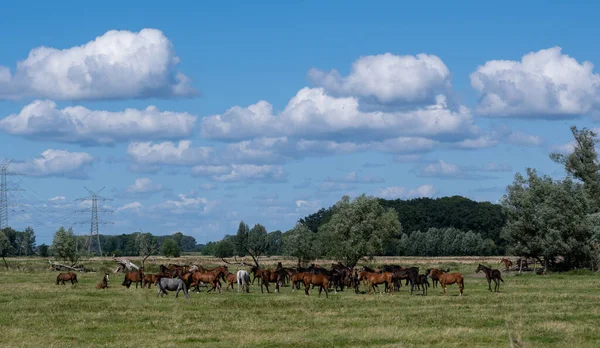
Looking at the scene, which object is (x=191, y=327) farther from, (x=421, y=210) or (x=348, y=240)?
(x=421, y=210)

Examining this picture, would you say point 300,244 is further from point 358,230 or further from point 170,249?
point 170,249

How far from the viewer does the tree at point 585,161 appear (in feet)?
235

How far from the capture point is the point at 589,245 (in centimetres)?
6406

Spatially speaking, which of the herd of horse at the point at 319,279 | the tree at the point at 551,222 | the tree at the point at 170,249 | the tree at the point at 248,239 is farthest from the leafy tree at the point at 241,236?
the herd of horse at the point at 319,279

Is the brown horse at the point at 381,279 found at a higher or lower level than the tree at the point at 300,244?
lower

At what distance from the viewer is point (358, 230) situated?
70.9m

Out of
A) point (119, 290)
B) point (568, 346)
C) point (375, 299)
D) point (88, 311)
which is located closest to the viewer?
point (568, 346)

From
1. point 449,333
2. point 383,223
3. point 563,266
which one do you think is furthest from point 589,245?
point 449,333

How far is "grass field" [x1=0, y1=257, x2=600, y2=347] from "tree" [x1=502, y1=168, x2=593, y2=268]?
1058 inches

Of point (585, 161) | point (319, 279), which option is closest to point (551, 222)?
point (585, 161)

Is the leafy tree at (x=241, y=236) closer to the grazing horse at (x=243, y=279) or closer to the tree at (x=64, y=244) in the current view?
the tree at (x=64, y=244)

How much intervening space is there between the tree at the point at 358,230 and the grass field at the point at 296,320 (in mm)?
32391

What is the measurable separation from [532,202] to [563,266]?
19.8ft

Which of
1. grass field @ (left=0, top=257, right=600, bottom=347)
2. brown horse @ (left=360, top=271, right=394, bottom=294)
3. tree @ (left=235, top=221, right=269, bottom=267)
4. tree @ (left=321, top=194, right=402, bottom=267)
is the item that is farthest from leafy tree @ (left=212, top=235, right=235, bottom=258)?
grass field @ (left=0, top=257, right=600, bottom=347)
